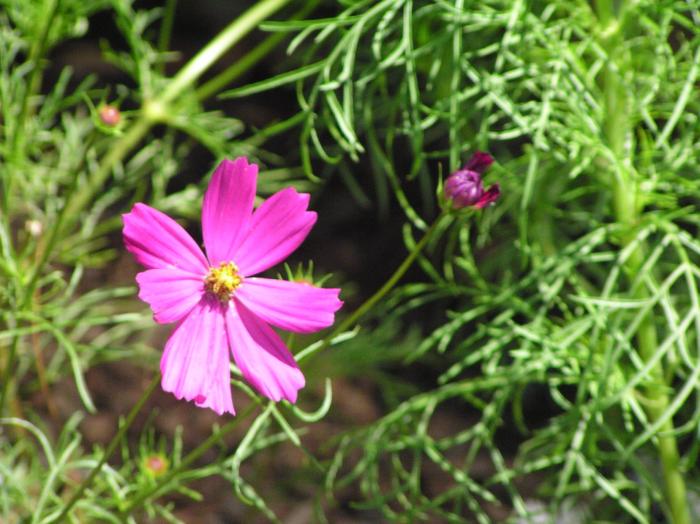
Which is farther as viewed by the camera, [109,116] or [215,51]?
[215,51]

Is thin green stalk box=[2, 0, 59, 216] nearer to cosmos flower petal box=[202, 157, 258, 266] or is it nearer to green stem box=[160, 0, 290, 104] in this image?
green stem box=[160, 0, 290, 104]

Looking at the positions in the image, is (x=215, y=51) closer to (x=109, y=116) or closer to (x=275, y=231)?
(x=109, y=116)

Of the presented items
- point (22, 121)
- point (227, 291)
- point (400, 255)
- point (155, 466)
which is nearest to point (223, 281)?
point (227, 291)

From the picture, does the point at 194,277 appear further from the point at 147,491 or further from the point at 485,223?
the point at 485,223

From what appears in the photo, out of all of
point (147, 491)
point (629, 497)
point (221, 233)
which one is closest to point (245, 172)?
point (221, 233)

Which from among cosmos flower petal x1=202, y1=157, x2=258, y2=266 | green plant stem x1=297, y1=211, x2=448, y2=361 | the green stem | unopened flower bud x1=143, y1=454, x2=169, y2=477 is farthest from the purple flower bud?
the green stem

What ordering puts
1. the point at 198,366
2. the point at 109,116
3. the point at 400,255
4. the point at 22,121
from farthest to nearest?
the point at 400,255, the point at 22,121, the point at 109,116, the point at 198,366

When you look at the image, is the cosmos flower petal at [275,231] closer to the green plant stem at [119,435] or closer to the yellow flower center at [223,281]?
the yellow flower center at [223,281]
